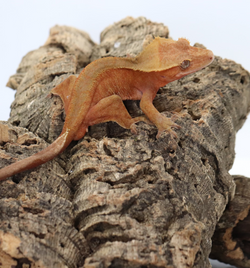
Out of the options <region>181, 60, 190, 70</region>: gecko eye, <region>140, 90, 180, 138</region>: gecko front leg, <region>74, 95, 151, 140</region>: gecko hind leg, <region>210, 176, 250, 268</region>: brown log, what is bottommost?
<region>210, 176, 250, 268</region>: brown log

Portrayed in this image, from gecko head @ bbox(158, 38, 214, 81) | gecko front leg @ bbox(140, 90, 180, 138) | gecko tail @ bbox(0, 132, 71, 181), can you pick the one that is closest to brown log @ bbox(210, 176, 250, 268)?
gecko front leg @ bbox(140, 90, 180, 138)

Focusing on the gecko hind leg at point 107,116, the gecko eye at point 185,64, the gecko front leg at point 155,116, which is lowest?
the gecko hind leg at point 107,116

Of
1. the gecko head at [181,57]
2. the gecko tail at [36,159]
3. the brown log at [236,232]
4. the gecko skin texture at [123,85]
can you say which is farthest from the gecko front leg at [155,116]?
the brown log at [236,232]

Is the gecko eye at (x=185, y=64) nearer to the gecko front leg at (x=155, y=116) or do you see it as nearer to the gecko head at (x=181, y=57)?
the gecko head at (x=181, y=57)

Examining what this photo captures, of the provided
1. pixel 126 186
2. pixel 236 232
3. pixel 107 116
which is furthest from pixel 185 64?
pixel 236 232

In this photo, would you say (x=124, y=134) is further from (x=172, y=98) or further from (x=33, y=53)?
(x=33, y=53)

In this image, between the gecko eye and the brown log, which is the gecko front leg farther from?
the brown log

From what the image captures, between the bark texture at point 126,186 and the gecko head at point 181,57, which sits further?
the gecko head at point 181,57
